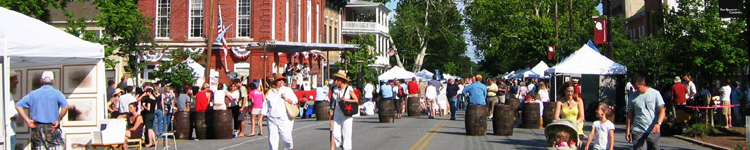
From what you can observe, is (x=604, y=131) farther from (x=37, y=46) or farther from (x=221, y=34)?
(x=221, y=34)

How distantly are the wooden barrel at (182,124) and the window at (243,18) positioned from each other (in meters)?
24.0

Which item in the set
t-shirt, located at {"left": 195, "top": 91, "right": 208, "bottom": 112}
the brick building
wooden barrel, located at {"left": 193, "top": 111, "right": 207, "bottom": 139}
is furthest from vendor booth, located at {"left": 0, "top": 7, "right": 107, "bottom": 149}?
the brick building

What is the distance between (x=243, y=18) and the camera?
41.7 metres

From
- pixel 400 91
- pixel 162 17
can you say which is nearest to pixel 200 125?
pixel 400 91

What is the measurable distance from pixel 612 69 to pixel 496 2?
127 feet

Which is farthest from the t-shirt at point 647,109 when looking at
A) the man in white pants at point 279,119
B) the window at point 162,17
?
the window at point 162,17

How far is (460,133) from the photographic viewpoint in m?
19.1

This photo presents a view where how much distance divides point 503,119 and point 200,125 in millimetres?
6792

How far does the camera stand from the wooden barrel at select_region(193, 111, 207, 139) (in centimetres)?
1786

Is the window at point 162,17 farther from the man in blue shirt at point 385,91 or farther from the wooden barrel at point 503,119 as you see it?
the wooden barrel at point 503,119

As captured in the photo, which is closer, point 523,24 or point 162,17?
point 162,17

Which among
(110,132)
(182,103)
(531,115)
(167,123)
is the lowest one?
(167,123)

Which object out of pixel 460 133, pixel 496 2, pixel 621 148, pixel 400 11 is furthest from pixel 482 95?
pixel 400 11

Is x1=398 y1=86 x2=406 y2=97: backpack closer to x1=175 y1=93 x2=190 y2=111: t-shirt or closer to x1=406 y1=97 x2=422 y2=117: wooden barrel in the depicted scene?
x1=406 y1=97 x2=422 y2=117: wooden barrel
